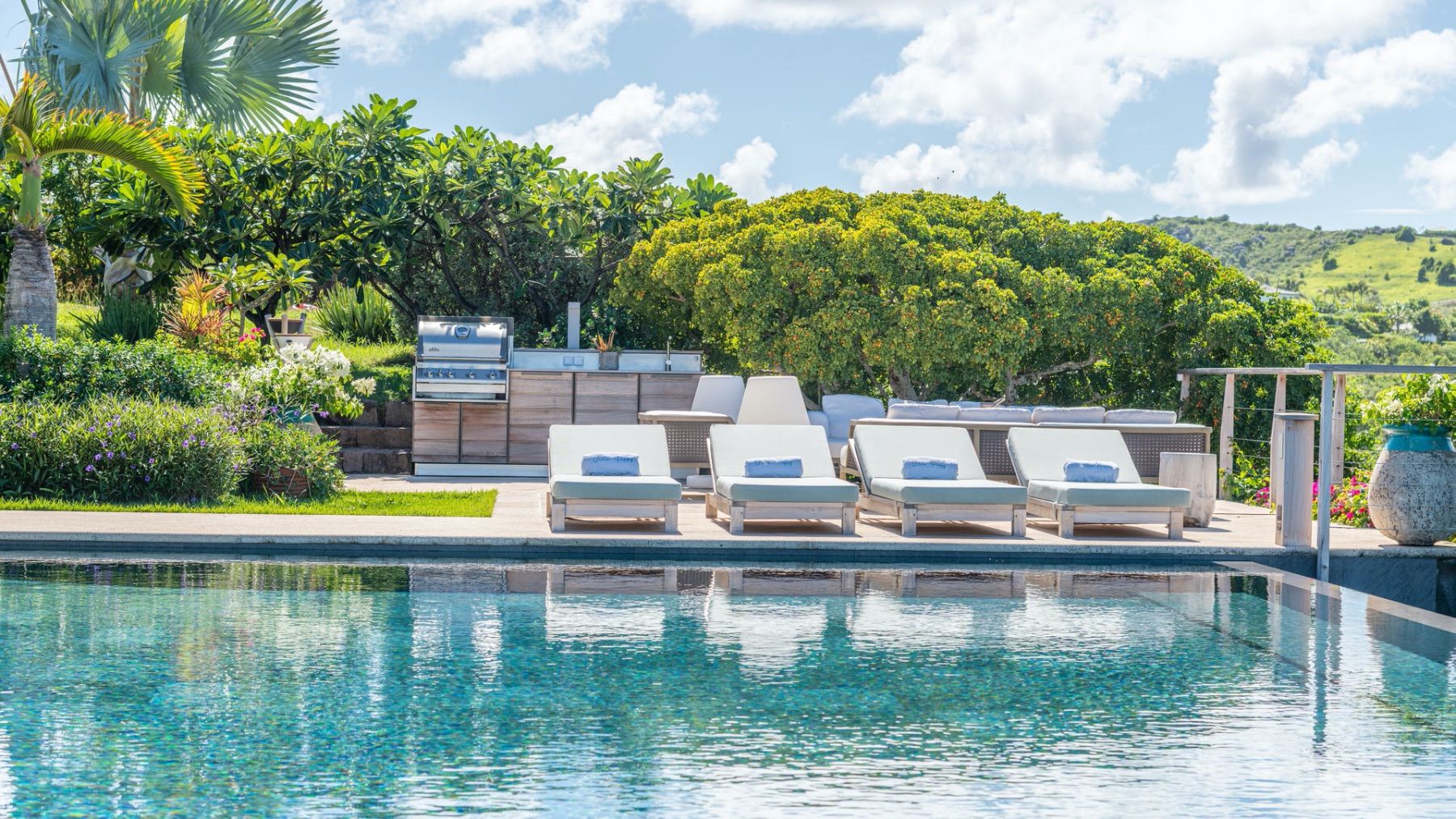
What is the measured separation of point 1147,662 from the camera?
6.02m

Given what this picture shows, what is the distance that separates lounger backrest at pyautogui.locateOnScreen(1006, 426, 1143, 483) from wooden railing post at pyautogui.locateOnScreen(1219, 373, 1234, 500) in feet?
9.07

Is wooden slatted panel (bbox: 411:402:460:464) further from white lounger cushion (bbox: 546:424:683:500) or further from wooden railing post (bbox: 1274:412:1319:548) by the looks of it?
wooden railing post (bbox: 1274:412:1319:548)

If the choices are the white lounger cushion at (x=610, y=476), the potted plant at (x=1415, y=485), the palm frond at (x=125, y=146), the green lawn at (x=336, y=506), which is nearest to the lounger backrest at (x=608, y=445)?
the white lounger cushion at (x=610, y=476)

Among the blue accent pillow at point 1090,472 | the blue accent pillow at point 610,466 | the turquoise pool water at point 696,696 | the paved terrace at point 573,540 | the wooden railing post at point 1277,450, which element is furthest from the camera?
the blue accent pillow at point 1090,472

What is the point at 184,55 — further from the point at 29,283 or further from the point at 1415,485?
the point at 1415,485

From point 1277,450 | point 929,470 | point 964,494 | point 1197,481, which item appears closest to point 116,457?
point 929,470

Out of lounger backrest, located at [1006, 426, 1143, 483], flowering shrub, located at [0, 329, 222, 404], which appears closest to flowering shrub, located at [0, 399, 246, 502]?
flowering shrub, located at [0, 329, 222, 404]

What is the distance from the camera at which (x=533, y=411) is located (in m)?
14.8

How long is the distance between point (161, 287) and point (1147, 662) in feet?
51.7

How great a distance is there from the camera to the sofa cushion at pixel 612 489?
30.4ft

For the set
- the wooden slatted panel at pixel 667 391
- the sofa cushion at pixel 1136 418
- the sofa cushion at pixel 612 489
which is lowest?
the sofa cushion at pixel 612 489

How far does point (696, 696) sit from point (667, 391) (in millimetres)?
9901

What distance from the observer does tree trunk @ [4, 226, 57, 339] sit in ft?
44.7

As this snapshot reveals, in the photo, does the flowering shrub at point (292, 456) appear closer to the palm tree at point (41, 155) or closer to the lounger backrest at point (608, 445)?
the lounger backrest at point (608, 445)
